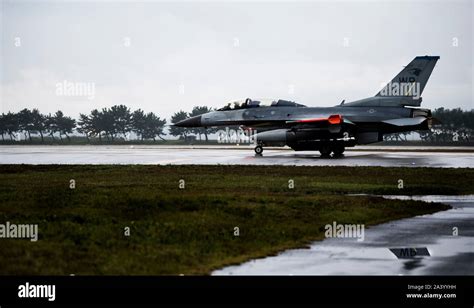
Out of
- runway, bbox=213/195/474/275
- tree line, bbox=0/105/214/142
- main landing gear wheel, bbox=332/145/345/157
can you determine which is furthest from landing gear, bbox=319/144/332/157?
tree line, bbox=0/105/214/142

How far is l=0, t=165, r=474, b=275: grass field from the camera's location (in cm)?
1272

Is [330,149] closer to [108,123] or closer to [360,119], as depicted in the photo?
[360,119]

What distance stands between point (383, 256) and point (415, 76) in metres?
33.4

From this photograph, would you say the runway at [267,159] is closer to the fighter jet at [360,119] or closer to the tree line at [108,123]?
the fighter jet at [360,119]

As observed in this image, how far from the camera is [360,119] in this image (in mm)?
44844

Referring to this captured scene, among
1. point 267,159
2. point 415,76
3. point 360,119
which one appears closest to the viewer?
point 267,159

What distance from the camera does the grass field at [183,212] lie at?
41.7 feet

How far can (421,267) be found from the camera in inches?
480

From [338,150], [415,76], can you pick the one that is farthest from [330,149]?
[415,76]

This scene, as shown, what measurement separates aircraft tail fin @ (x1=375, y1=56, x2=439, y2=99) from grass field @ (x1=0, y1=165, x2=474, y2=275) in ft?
41.5

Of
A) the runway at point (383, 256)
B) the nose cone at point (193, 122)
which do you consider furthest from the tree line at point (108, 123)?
the runway at point (383, 256)

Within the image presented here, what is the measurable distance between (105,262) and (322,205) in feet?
31.9
